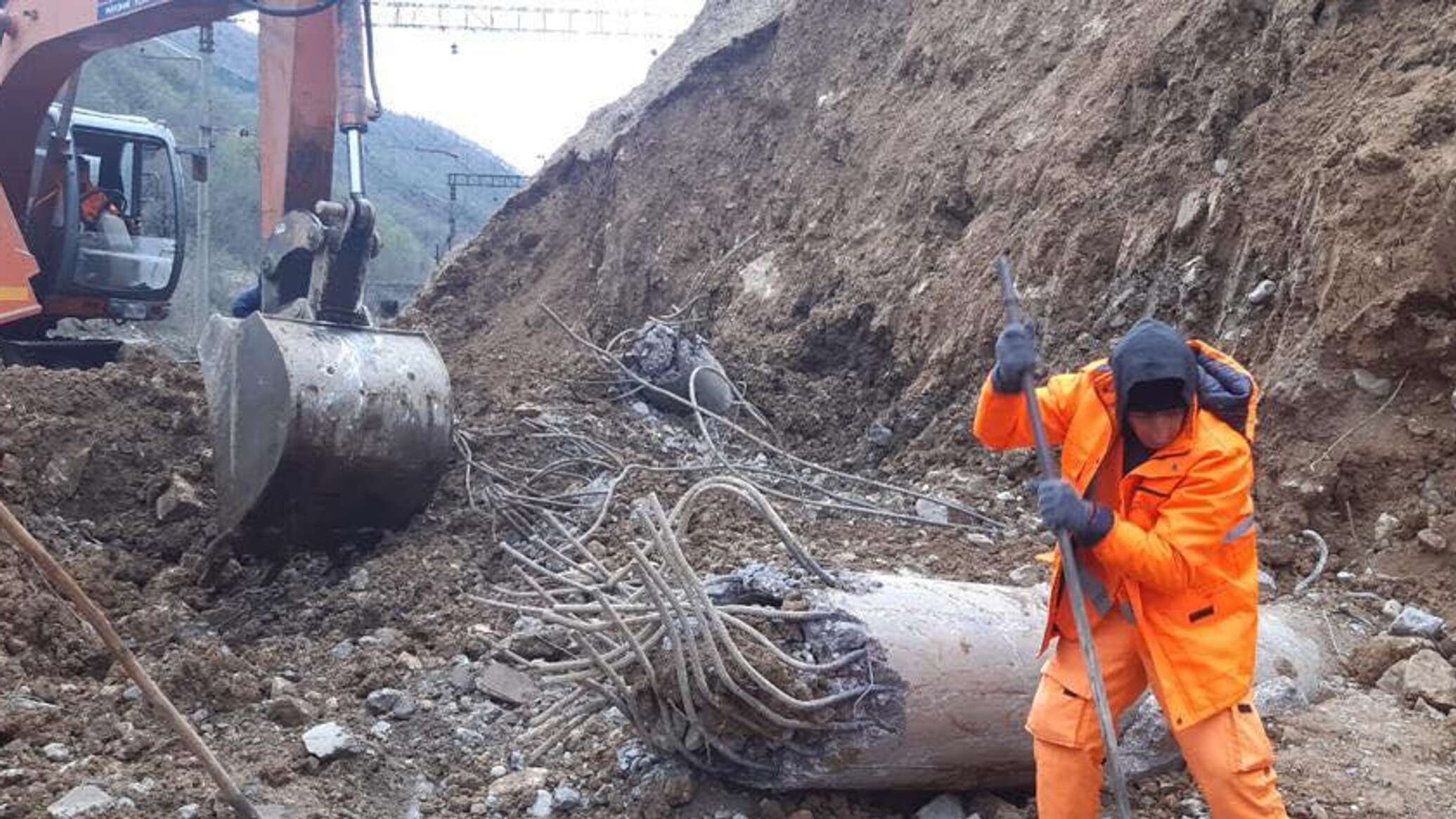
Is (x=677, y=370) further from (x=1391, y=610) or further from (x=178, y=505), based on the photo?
(x=1391, y=610)

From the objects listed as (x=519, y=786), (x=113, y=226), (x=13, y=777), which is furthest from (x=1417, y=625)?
(x=113, y=226)

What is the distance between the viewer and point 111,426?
621cm

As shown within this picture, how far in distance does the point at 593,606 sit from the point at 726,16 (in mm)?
10666

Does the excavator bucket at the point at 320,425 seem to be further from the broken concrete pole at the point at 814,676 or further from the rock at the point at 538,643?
the broken concrete pole at the point at 814,676

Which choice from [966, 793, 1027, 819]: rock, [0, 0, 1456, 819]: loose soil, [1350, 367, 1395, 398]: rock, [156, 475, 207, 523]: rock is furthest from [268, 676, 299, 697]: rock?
[1350, 367, 1395, 398]: rock

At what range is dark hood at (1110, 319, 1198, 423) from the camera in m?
2.92

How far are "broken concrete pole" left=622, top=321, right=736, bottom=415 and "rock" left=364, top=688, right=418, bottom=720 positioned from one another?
3671 mm

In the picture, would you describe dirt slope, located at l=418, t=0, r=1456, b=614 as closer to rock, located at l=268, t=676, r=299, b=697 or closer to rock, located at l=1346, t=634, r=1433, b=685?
rock, located at l=1346, t=634, r=1433, b=685

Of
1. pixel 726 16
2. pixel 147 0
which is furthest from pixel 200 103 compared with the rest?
pixel 147 0

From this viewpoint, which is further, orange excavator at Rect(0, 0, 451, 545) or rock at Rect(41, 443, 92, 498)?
rock at Rect(41, 443, 92, 498)

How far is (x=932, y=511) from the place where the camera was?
596cm

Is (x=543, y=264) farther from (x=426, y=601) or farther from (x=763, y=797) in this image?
(x=763, y=797)

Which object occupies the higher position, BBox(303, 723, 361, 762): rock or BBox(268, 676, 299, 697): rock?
BBox(303, 723, 361, 762): rock

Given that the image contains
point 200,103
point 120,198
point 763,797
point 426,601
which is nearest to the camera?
point 763,797
